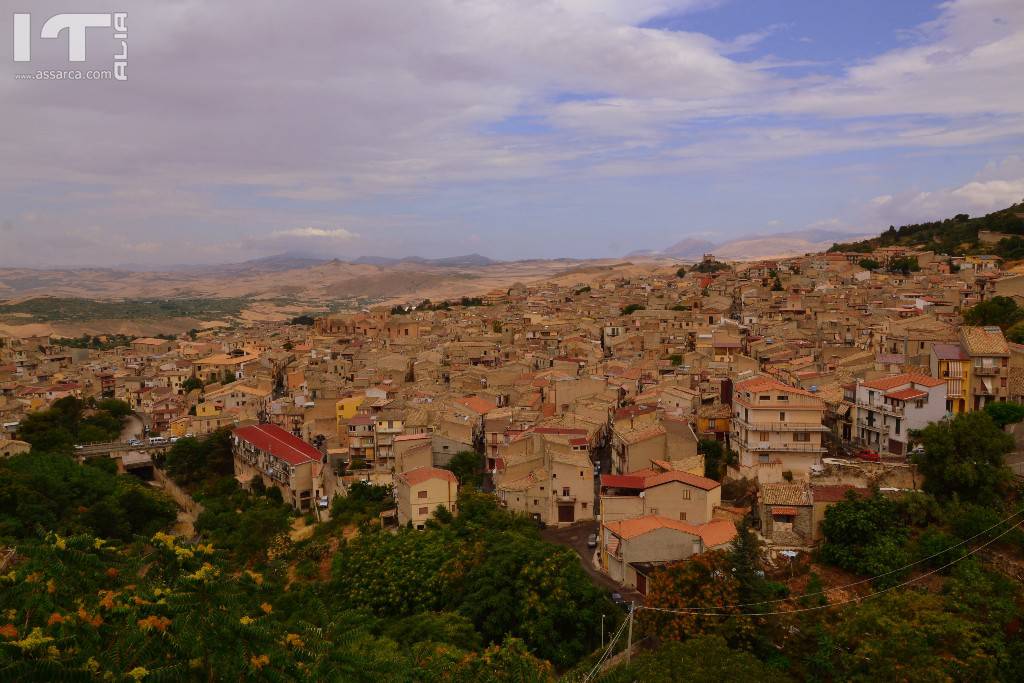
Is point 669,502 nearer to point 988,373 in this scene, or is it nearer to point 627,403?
point 627,403

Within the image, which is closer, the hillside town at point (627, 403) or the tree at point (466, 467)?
the hillside town at point (627, 403)

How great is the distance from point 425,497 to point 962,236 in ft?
203

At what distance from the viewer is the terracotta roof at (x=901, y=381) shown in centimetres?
2274

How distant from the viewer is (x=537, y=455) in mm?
26031

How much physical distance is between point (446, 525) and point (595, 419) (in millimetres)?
8190

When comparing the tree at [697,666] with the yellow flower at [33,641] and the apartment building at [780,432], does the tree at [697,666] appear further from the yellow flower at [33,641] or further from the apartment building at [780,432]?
the apartment building at [780,432]

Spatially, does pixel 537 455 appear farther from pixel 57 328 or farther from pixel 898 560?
pixel 57 328

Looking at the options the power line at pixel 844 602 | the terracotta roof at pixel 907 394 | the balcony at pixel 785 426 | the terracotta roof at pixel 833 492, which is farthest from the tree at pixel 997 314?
the power line at pixel 844 602

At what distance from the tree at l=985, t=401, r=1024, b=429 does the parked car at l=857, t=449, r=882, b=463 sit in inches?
127

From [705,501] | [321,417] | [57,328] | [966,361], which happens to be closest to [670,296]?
[321,417]

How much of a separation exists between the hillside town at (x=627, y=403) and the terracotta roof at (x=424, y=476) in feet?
0.47

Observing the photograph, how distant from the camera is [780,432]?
75.9 ft

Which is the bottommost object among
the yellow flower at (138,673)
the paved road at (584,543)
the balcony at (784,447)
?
the paved road at (584,543)

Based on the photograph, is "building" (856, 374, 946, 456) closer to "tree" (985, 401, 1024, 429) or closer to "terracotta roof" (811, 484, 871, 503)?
"tree" (985, 401, 1024, 429)
